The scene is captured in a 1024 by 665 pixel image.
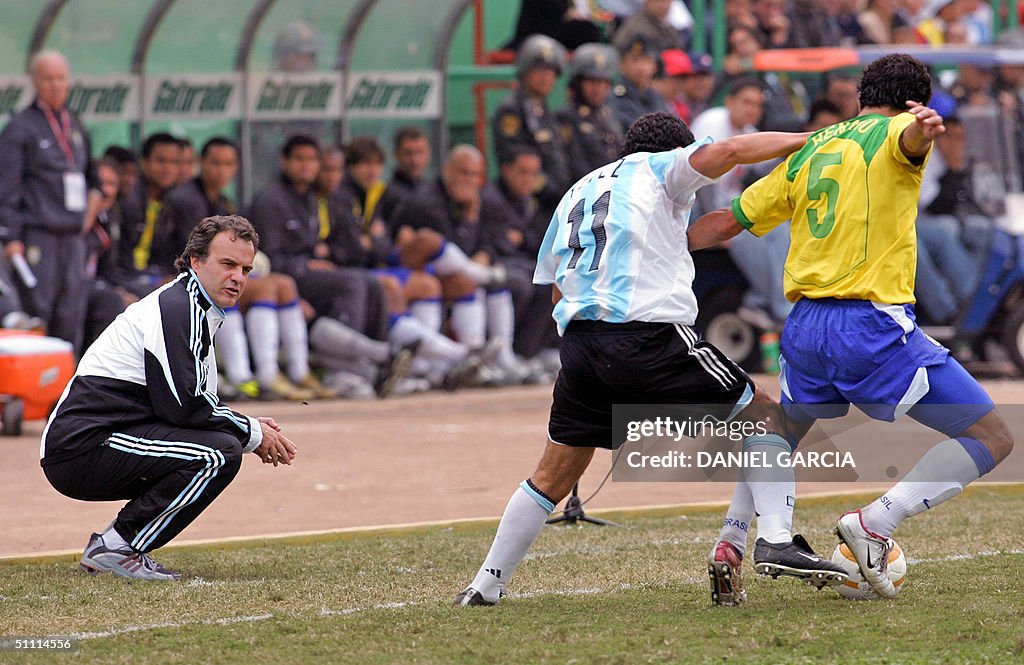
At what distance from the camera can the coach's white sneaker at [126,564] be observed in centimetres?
673

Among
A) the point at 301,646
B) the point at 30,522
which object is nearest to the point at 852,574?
the point at 301,646

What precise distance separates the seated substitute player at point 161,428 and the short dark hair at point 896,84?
246 centimetres

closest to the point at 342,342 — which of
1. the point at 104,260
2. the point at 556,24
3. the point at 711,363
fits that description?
the point at 104,260

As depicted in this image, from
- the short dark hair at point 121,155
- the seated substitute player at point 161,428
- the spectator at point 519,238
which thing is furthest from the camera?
the spectator at point 519,238

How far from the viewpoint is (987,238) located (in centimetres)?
1552

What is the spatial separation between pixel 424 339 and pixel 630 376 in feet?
29.4

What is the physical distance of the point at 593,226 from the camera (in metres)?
6.11

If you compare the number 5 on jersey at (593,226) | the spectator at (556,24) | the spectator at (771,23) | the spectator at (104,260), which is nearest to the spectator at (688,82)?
the spectator at (556,24)

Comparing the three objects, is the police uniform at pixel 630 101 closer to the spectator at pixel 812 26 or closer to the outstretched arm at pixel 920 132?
the spectator at pixel 812 26

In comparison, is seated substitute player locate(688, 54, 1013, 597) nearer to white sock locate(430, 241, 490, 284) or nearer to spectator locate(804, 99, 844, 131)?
white sock locate(430, 241, 490, 284)

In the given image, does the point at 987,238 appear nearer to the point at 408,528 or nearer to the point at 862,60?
the point at 862,60

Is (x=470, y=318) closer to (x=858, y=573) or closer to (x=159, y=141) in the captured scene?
(x=159, y=141)

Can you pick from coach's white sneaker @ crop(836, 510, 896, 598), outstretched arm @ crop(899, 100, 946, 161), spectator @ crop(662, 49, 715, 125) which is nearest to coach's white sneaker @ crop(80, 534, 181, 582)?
coach's white sneaker @ crop(836, 510, 896, 598)

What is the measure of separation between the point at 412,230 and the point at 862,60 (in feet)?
15.1
